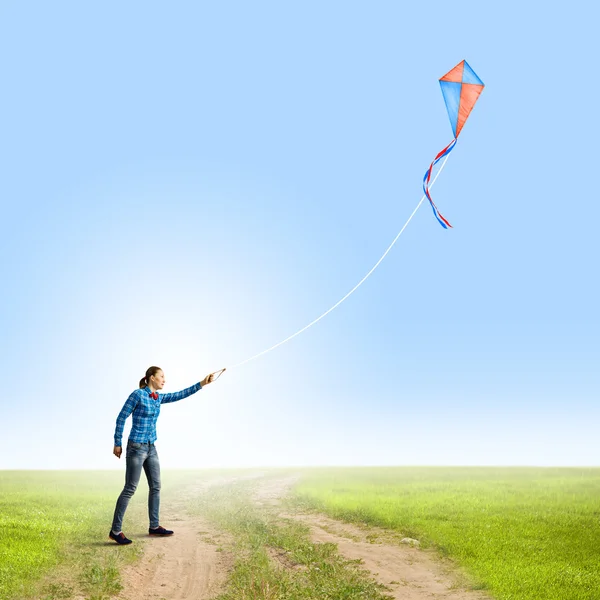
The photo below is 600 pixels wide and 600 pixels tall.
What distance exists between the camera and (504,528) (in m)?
17.5

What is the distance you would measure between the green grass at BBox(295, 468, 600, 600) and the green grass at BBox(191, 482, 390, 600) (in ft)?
9.51

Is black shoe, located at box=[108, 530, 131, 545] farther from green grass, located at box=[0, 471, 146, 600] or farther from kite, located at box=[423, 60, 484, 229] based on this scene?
kite, located at box=[423, 60, 484, 229]

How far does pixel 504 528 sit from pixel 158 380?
1226 centimetres

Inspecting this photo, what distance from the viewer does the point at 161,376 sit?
42.7ft

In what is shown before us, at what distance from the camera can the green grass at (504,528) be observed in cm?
1205

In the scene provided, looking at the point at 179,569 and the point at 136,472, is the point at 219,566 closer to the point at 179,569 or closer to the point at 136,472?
the point at 179,569

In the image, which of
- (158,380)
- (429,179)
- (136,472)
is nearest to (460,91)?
(429,179)

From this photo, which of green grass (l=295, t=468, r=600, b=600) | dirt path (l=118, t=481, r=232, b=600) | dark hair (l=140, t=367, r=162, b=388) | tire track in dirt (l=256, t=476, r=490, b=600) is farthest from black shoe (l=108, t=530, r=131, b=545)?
green grass (l=295, t=468, r=600, b=600)

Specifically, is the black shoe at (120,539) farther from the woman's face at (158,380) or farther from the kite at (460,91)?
the kite at (460,91)

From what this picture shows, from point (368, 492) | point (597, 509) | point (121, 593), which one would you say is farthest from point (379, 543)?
point (368, 492)

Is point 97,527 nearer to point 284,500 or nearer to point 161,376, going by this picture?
point 161,376

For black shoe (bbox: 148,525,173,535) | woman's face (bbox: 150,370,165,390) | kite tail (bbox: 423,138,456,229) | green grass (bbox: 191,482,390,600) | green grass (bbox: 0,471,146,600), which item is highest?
kite tail (bbox: 423,138,456,229)

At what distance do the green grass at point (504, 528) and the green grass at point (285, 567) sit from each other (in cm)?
290

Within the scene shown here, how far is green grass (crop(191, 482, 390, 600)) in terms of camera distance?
10711mm
